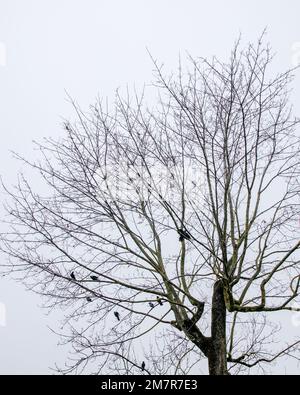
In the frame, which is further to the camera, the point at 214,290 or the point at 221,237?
the point at 214,290

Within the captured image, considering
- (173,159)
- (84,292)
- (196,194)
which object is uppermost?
(173,159)

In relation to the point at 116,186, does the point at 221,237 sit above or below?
below

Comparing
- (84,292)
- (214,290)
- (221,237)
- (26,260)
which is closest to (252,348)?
(214,290)

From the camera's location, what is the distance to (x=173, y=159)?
6625 millimetres

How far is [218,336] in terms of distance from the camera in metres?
6.25

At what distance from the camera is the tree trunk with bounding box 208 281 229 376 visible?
20.1 feet

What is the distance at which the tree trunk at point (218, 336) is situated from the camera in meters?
6.11

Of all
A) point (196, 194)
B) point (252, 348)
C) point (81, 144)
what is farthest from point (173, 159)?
point (252, 348)
